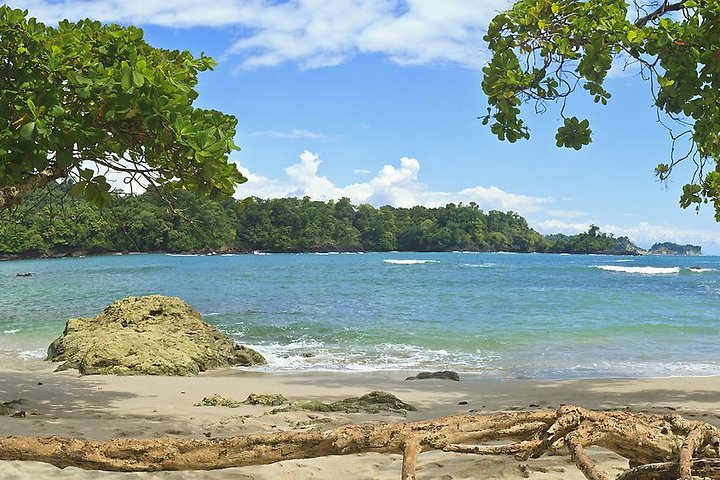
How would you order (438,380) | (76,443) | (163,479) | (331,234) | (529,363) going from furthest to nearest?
(331,234)
(529,363)
(438,380)
(163,479)
(76,443)

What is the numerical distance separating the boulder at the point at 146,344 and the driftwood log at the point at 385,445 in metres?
9.13

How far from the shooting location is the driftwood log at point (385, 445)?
8.52ft

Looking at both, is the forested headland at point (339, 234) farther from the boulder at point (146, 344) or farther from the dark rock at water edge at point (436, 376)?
the dark rock at water edge at point (436, 376)

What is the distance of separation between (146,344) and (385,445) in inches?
414

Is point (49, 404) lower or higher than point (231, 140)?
lower

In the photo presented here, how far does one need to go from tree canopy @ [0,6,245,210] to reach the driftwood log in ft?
9.52

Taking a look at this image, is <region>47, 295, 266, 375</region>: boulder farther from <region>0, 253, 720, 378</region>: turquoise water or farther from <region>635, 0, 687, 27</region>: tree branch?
<region>635, 0, 687, 27</region>: tree branch

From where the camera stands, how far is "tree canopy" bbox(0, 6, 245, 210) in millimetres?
4934

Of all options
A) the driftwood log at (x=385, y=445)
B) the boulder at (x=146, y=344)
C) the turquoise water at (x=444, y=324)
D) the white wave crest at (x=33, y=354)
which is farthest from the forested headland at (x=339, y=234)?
the driftwood log at (x=385, y=445)

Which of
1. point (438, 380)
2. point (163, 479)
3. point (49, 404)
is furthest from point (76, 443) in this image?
point (438, 380)

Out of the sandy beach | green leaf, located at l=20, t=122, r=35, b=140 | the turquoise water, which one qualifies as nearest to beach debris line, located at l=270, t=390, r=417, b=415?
the sandy beach

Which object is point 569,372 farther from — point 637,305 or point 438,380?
point 637,305

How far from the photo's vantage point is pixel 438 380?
37.3ft

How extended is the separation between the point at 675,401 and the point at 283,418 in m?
5.25
